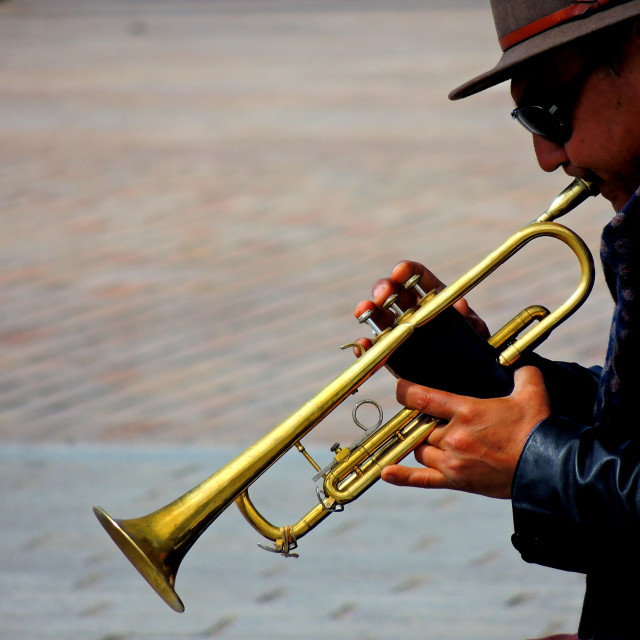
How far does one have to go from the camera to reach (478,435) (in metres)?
1.72

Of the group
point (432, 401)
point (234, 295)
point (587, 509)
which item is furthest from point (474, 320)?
point (234, 295)

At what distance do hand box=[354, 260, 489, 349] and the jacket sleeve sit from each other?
491 mm

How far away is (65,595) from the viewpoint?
12.1 ft

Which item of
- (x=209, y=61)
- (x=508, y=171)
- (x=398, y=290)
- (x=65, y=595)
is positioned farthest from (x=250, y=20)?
(x=398, y=290)

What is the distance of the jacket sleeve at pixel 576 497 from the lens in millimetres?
1601

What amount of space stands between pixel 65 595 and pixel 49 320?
234cm

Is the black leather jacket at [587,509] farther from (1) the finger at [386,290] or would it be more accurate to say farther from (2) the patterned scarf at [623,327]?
(1) the finger at [386,290]

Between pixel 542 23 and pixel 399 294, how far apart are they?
0.62 meters

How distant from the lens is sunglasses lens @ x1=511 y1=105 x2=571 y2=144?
174 cm

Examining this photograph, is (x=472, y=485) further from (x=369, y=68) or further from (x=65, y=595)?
(x=369, y=68)

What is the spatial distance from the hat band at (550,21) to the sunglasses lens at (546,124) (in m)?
0.12

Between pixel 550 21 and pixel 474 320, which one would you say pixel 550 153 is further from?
pixel 474 320

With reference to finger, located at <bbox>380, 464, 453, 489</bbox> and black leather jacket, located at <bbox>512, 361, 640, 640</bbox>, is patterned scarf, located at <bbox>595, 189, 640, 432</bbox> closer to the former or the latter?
black leather jacket, located at <bbox>512, 361, 640, 640</bbox>

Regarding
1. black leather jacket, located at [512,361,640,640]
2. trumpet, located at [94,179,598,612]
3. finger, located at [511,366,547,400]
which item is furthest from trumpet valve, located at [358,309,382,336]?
black leather jacket, located at [512,361,640,640]
